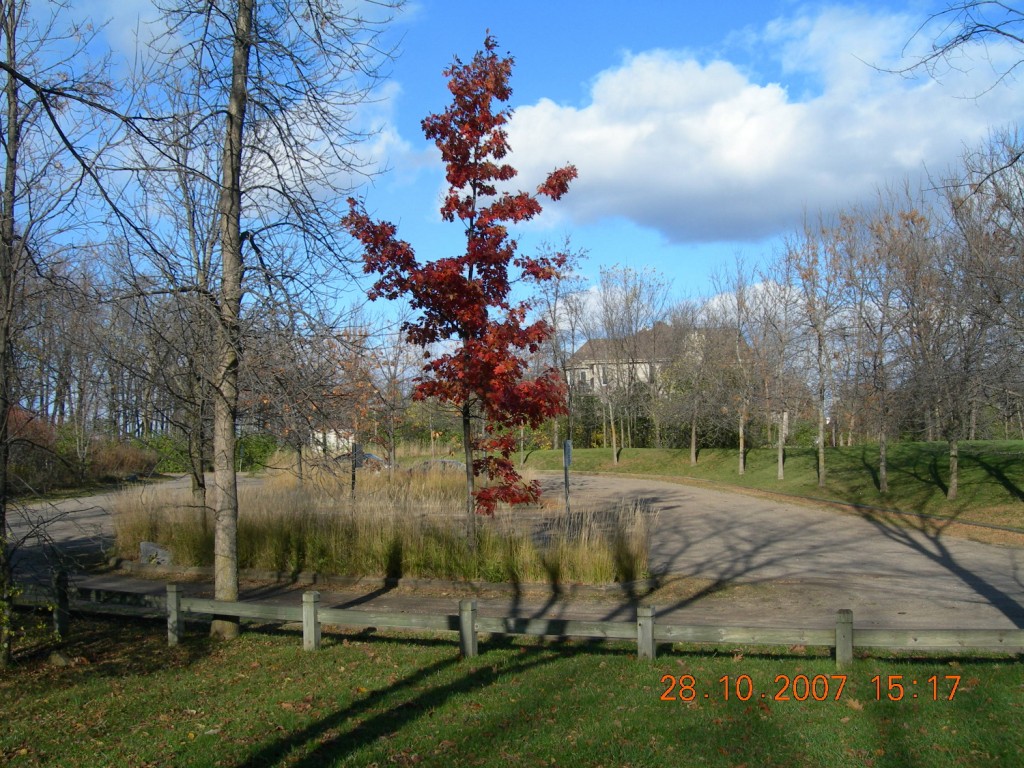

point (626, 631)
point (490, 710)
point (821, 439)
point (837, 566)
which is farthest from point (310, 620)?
point (821, 439)

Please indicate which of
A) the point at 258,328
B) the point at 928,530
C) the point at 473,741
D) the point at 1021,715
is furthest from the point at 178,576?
the point at 928,530

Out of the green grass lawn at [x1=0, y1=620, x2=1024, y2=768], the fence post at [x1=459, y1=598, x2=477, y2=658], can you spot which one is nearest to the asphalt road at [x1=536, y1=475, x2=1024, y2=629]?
the green grass lawn at [x1=0, y1=620, x2=1024, y2=768]

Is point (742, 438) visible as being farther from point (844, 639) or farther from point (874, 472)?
point (844, 639)

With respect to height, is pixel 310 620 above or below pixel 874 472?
above

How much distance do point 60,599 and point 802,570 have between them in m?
10.8

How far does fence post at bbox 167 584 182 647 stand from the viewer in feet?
28.7

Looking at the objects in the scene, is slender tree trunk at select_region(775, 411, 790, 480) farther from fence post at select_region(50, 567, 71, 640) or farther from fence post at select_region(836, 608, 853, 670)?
fence post at select_region(50, 567, 71, 640)

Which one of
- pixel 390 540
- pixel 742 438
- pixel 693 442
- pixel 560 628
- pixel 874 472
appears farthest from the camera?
pixel 693 442

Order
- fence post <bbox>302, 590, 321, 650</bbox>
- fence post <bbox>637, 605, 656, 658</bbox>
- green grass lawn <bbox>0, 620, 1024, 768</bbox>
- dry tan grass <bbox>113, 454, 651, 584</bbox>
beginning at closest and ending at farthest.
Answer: green grass lawn <bbox>0, 620, 1024, 768</bbox>, fence post <bbox>637, 605, 656, 658</bbox>, fence post <bbox>302, 590, 321, 650</bbox>, dry tan grass <bbox>113, 454, 651, 584</bbox>

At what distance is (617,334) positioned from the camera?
4172 centimetres

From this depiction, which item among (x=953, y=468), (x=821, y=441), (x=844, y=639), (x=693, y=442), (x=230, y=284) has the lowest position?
(x=844, y=639)

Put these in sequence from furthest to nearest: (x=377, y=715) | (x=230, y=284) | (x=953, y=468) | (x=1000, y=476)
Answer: (x=1000, y=476)
(x=953, y=468)
(x=230, y=284)
(x=377, y=715)

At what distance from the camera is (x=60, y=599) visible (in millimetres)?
8492

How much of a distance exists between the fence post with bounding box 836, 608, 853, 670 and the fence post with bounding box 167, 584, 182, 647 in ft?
21.7
